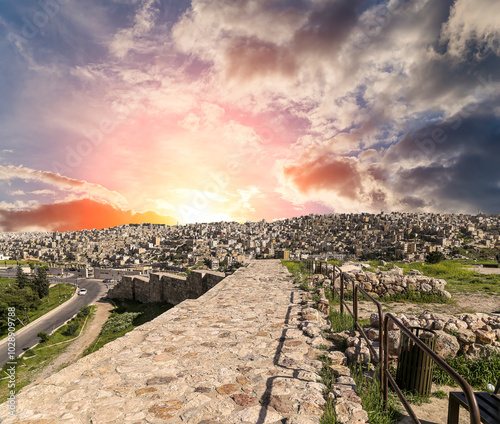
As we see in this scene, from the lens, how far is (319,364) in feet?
14.3

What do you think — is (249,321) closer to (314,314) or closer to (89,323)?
(314,314)

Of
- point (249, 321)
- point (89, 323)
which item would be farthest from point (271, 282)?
point (89, 323)

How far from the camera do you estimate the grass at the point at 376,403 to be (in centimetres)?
322

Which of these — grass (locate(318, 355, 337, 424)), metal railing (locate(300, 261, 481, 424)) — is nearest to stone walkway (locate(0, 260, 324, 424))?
grass (locate(318, 355, 337, 424))

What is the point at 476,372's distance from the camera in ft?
15.6

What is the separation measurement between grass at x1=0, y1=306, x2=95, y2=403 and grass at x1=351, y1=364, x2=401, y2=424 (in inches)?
742

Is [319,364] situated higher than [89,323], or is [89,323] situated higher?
[319,364]

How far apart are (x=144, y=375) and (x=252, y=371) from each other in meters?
1.66

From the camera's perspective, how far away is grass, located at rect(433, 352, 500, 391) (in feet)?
14.9

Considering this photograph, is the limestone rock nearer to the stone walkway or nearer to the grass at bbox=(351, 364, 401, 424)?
the grass at bbox=(351, 364, 401, 424)

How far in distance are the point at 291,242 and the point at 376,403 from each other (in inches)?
3602

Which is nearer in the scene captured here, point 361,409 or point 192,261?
point 361,409

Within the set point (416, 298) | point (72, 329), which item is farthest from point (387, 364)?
point (72, 329)

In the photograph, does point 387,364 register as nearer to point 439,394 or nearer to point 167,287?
point 439,394
